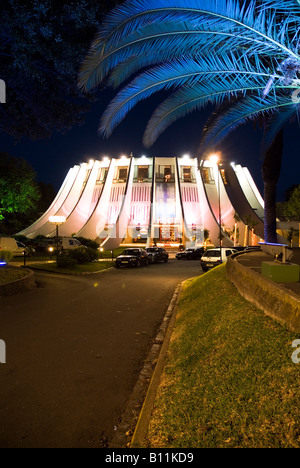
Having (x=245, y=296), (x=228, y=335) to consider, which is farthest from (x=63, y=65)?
(x=228, y=335)

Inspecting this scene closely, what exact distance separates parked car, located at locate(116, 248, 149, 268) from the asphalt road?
41.7 ft

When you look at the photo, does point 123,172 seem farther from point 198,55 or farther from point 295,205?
point 198,55

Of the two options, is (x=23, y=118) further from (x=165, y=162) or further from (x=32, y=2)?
(x=165, y=162)

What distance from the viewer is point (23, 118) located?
13.5m

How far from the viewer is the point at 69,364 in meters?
5.49

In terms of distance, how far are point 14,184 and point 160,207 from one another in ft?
86.3

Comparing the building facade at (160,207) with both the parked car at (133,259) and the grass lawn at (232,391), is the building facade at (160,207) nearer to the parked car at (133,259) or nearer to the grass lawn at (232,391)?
the parked car at (133,259)

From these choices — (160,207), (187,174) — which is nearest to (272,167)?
(160,207)

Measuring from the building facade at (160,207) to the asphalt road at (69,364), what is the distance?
36903 millimetres

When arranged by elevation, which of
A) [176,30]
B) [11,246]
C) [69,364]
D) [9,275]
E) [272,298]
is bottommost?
[69,364]

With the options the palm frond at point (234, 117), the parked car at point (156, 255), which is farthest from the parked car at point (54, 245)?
the palm frond at point (234, 117)

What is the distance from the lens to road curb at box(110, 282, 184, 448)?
3.37 metres

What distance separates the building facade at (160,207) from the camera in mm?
51469

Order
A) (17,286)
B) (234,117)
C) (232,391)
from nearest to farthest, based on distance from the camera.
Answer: (232,391) → (234,117) → (17,286)
